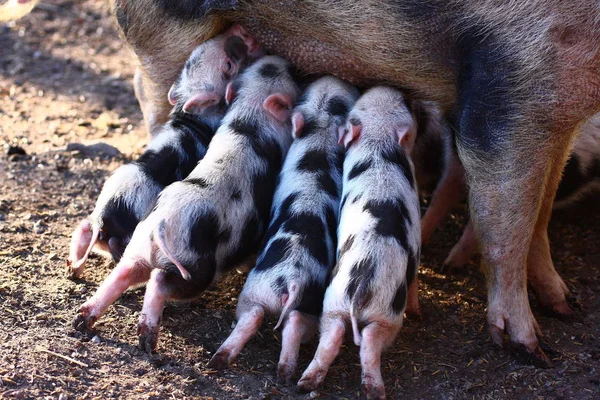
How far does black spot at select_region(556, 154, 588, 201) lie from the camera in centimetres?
520

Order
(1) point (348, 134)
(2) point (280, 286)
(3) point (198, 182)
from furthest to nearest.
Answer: (1) point (348, 134), (3) point (198, 182), (2) point (280, 286)

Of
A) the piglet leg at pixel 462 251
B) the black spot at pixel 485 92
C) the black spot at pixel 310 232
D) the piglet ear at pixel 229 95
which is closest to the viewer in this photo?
the black spot at pixel 310 232

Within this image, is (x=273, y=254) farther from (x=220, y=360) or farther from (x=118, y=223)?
(x=118, y=223)

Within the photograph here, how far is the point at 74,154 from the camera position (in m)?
5.81

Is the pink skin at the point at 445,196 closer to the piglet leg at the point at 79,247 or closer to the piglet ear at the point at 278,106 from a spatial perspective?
the piglet ear at the point at 278,106

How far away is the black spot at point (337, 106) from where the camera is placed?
4617 millimetres

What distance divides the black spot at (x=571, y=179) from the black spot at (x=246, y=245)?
1979 mm

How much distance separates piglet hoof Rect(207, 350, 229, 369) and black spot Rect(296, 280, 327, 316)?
0.34m

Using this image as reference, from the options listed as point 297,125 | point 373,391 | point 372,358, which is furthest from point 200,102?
point 373,391

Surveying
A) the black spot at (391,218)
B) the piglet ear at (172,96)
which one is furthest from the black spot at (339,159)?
the piglet ear at (172,96)

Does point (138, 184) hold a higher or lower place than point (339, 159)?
lower

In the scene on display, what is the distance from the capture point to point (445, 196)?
16.6 ft

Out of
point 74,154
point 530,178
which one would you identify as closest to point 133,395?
point 530,178

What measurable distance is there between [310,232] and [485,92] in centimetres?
102
